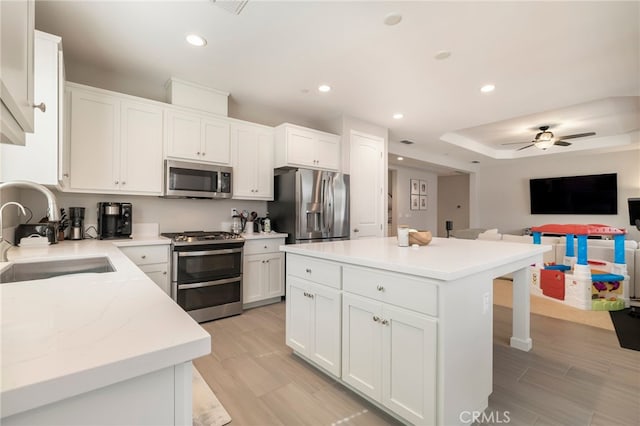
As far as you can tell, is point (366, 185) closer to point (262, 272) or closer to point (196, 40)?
point (262, 272)

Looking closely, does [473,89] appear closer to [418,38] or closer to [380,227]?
[418,38]

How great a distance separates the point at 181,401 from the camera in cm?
60

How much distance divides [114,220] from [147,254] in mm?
511

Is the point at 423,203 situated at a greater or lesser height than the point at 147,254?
greater

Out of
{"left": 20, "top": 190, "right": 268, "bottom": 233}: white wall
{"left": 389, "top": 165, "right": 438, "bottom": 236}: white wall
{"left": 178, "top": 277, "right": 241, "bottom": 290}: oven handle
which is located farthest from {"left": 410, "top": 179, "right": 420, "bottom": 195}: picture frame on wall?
{"left": 178, "top": 277, "right": 241, "bottom": 290}: oven handle

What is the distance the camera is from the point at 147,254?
2.79 metres

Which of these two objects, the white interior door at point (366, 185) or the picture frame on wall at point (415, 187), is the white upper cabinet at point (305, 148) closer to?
the white interior door at point (366, 185)

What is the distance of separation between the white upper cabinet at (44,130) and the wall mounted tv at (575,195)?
918cm

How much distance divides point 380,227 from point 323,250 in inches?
114

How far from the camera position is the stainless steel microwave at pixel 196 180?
309cm

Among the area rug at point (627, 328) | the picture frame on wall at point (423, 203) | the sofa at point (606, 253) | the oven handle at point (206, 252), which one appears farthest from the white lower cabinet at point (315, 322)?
the picture frame on wall at point (423, 203)

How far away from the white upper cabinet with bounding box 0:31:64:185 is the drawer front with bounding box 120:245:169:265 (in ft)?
2.85

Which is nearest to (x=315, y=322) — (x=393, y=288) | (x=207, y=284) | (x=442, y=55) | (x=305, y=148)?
(x=393, y=288)

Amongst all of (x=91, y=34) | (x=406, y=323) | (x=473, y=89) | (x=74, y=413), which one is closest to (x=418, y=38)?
(x=473, y=89)
